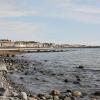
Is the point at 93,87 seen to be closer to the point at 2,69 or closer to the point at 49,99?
the point at 49,99

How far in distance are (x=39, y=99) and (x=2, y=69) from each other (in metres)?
18.2

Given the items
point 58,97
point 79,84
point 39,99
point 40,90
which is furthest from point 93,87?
point 39,99

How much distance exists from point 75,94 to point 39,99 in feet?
13.8

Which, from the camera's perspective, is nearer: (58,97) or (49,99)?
(49,99)

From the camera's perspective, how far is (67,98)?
828 inches

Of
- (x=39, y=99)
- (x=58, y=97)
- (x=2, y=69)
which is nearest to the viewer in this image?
(x=39, y=99)

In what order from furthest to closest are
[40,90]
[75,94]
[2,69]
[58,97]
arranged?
[2,69] → [40,90] → [75,94] → [58,97]

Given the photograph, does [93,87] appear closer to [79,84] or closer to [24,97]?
[79,84]

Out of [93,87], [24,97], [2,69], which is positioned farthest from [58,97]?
[2,69]

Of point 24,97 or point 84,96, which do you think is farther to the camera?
point 84,96

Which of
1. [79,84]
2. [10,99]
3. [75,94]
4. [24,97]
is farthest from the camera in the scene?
[79,84]

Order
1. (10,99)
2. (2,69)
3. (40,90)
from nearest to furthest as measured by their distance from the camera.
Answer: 1. (10,99)
2. (40,90)
3. (2,69)

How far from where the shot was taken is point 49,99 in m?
20.2

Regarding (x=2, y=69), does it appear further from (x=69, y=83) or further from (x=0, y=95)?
(x=0, y=95)
